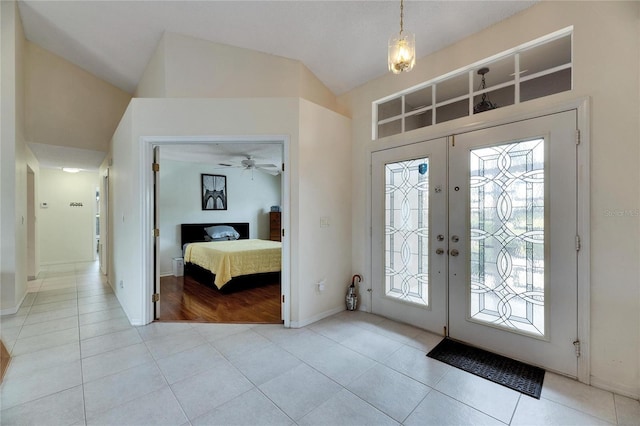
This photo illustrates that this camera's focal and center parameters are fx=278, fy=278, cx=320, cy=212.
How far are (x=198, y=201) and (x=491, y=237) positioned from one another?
5.87m

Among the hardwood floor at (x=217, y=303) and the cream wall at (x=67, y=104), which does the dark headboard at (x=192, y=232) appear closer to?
the hardwood floor at (x=217, y=303)

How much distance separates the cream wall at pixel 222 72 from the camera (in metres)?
3.47

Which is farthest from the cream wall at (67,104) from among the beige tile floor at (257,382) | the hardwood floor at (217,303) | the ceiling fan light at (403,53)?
the ceiling fan light at (403,53)

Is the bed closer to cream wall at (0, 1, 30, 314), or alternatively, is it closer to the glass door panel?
the glass door panel

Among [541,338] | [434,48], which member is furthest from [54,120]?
[541,338]

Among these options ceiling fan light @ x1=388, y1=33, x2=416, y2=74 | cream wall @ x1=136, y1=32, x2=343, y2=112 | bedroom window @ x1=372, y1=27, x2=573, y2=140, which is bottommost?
ceiling fan light @ x1=388, y1=33, x2=416, y2=74

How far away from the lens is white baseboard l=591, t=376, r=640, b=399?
1.88 metres

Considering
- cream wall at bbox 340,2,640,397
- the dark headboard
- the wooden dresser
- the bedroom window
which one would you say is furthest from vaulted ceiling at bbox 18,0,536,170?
the wooden dresser

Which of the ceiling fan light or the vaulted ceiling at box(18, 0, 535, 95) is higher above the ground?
the vaulted ceiling at box(18, 0, 535, 95)

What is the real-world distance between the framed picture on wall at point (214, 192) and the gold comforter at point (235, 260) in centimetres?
161

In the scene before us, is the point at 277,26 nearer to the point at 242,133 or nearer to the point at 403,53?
the point at 242,133

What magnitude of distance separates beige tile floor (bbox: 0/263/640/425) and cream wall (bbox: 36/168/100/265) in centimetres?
488

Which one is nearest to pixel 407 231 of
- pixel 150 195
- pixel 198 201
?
pixel 150 195

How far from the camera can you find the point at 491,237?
249cm
